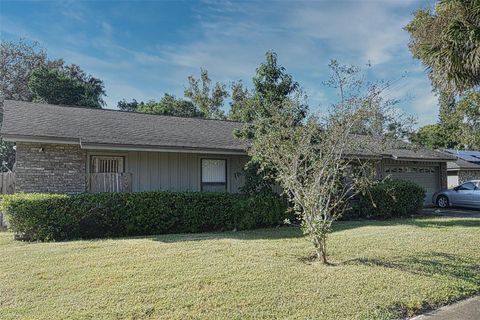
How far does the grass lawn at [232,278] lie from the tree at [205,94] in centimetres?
2757

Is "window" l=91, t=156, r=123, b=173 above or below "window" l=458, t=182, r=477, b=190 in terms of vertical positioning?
above

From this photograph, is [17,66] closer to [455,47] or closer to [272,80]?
[272,80]

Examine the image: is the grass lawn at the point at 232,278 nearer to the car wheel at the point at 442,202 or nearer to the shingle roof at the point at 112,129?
the shingle roof at the point at 112,129

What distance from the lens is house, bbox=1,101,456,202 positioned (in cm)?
1126

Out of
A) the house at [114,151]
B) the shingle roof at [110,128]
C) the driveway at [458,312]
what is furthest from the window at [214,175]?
the driveway at [458,312]

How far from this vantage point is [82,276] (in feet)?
19.3

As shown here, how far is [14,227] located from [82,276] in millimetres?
4636

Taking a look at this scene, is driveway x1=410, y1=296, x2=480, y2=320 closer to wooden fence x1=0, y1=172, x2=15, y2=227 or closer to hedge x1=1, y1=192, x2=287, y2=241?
hedge x1=1, y1=192, x2=287, y2=241

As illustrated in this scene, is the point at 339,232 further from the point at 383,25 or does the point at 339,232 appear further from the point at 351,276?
the point at 383,25

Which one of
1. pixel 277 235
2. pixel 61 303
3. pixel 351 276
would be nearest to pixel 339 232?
pixel 277 235

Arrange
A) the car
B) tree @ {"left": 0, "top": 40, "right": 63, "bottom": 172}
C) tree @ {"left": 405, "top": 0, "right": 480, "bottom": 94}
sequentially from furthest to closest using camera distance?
tree @ {"left": 0, "top": 40, "right": 63, "bottom": 172} < the car < tree @ {"left": 405, "top": 0, "right": 480, "bottom": 94}

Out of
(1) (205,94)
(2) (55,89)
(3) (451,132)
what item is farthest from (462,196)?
(3) (451,132)

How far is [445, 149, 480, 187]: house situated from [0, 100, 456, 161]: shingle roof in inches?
548

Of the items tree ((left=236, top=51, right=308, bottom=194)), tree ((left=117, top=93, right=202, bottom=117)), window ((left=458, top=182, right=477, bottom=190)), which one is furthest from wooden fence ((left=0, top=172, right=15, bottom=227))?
tree ((left=117, top=93, right=202, bottom=117))
